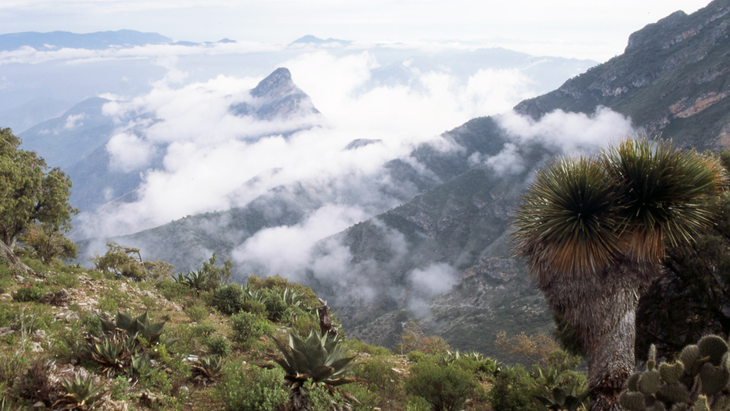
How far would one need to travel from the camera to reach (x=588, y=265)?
7.12 meters

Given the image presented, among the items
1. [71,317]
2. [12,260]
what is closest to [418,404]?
[71,317]

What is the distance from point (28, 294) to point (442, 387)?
9.90 m

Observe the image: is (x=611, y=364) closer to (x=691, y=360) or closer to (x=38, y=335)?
(x=691, y=360)

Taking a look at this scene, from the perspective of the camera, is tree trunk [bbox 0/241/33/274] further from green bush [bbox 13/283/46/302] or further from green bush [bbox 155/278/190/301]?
green bush [bbox 155/278/190/301]

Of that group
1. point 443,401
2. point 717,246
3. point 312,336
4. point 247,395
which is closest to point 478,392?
point 443,401

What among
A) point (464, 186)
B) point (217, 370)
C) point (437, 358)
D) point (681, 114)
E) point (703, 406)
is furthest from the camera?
point (464, 186)

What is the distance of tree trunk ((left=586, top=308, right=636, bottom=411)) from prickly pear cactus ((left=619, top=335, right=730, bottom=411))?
2.12 meters

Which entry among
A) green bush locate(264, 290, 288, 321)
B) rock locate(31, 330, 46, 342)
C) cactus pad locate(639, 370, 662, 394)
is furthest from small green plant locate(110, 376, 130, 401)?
cactus pad locate(639, 370, 662, 394)

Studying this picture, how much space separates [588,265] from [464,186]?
416 ft

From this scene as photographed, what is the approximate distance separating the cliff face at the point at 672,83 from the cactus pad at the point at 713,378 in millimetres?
82077

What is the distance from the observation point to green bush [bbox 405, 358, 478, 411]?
6.42 m

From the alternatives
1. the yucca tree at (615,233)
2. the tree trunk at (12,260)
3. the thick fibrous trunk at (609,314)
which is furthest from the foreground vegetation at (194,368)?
the yucca tree at (615,233)

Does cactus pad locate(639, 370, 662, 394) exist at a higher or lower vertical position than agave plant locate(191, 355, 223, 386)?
higher

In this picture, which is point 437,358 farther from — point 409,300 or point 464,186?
point 464,186
